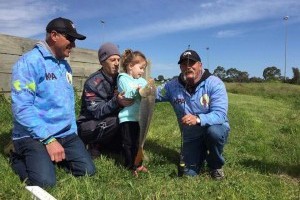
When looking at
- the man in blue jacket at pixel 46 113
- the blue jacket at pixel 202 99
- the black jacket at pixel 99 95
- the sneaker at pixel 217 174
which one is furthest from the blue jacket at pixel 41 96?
the sneaker at pixel 217 174

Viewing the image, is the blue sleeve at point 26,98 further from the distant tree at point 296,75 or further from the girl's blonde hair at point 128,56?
the distant tree at point 296,75

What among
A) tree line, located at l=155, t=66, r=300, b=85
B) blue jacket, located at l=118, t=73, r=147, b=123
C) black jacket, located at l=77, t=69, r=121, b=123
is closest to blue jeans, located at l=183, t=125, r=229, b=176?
blue jacket, located at l=118, t=73, r=147, b=123

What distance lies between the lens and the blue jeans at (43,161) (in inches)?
194

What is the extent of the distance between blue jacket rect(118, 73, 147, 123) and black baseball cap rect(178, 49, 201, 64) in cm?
58

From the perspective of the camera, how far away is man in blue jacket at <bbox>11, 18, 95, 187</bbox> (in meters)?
5.08

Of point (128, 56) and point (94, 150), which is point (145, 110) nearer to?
point (128, 56)

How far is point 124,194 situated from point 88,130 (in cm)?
177

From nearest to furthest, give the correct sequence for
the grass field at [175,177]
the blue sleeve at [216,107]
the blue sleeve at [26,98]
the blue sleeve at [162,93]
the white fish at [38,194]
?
1. the white fish at [38,194]
2. the grass field at [175,177]
3. the blue sleeve at [26,98]
4. the blue sleeve at [216,107]
5. the blue sleeve at [162,93]

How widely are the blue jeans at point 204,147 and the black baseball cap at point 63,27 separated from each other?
76.2 inches

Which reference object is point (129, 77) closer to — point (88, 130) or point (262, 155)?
point (88, 130)

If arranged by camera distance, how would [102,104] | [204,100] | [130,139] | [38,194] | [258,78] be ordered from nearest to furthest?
[38,194]
[204,100]
[130,139]
[102,104]
[258,78]

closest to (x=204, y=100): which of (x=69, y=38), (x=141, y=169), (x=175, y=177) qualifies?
(x=175, y=177)

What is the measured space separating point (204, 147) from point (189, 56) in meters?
1.30

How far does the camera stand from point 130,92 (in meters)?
5.79
